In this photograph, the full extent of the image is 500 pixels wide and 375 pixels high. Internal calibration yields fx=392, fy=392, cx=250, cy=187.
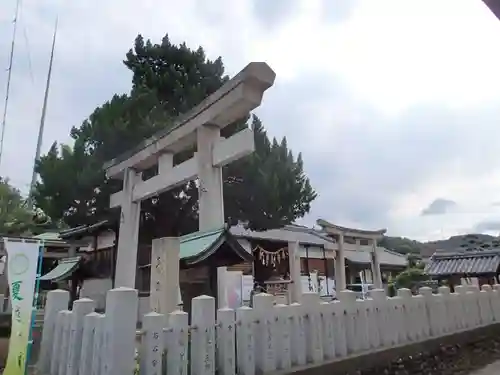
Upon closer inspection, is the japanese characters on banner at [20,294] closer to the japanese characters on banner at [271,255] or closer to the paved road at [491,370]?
the paved road at [491,370]

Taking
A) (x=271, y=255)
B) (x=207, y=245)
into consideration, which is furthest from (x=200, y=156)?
(x=271, y=255)

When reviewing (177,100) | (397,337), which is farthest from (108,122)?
(397,337)

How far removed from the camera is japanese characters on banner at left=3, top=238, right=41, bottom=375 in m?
4.59

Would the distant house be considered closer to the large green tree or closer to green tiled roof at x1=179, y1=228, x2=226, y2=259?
green tiled roof at x1=179, y1=228, x2=226, y2=259

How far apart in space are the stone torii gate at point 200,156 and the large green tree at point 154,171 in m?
1.16

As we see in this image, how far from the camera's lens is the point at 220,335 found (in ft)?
14.1

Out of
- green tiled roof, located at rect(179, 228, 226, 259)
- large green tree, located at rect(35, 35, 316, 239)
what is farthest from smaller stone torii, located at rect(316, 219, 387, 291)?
green tiled roof, located at rect(179, 228, 226, 259)

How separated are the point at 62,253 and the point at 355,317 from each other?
1442 centimetres

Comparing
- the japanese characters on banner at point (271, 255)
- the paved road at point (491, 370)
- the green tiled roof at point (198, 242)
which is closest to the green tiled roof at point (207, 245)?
the green tiled roof at point (198, 242)

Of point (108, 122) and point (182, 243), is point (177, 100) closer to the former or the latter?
point (108, 122)

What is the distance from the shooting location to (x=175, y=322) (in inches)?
157

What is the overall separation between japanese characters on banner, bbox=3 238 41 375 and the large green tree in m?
5.98

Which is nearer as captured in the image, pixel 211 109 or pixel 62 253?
pixel 211 109

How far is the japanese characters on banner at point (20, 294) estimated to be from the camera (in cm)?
459
